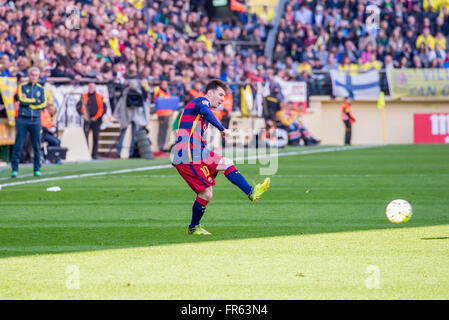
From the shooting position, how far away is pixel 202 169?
9242 millimetres

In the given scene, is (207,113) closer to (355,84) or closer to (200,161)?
(200,161)

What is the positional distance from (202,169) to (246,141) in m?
22.5

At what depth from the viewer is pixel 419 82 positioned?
123ft

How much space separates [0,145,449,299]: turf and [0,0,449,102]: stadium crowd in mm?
8163

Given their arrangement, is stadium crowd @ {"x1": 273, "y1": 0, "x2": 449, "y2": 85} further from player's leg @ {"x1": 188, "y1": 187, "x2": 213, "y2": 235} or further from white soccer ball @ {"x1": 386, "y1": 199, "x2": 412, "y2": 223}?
player's leg @ {"x1": 188, "y1": 187, "x2": 213, "y2": 235}

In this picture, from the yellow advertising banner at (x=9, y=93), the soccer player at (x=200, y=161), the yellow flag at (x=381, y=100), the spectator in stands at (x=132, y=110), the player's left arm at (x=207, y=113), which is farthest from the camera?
the yellow flag at (x=381, y=100)

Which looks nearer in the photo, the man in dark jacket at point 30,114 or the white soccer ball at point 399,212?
the white soccer ball at point 399,212

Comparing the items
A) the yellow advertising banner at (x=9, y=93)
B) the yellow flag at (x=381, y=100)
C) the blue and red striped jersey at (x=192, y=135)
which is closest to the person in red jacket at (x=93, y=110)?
the yellow advertising banner at (x=9, y=93)

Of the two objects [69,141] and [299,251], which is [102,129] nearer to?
[69,141]

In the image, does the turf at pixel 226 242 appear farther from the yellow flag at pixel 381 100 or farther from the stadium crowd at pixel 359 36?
the stadium crowd at pixel 359 36

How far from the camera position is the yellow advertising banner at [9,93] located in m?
20.8

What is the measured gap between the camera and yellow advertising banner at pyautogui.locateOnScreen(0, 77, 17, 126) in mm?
20812

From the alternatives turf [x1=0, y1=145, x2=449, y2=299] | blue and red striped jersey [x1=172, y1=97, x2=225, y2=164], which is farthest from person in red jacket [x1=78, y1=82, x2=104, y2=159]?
blue and red striped jersey [x1=172, y1=97, x2=225, y2=164]

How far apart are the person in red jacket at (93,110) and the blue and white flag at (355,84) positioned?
1534 centimetres
